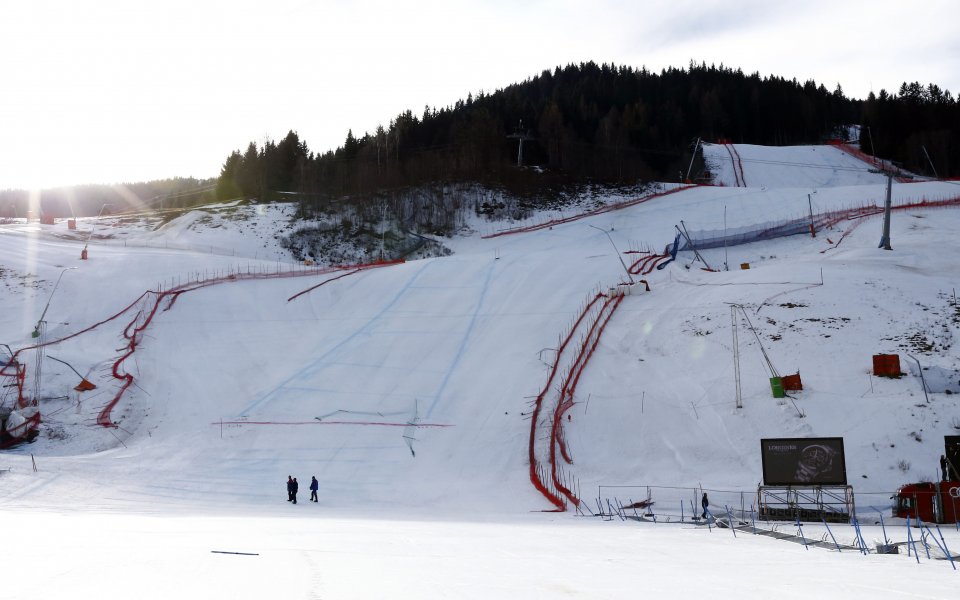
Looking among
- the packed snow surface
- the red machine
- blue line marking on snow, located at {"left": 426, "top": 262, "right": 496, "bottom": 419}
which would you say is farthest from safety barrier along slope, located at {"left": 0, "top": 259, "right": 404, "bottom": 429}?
the red machine

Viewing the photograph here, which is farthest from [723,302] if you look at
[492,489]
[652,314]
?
[492,489]

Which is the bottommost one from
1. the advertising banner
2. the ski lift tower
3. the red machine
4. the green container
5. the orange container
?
the red machine

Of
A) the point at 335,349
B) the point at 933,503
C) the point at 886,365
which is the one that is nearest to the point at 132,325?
the point at 335,349

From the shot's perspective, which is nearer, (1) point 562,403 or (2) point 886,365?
(2) point 886,365

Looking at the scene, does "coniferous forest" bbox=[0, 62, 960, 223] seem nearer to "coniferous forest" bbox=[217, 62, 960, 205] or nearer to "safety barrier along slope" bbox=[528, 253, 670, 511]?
"coniferous forest" bbox=[217, 62, 960, 205]

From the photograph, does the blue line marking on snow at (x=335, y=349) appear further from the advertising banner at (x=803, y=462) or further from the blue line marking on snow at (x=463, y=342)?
the advertising banner at (x=803, y=462)

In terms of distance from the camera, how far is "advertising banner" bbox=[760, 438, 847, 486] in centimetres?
2033

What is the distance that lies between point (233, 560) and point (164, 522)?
690 cm

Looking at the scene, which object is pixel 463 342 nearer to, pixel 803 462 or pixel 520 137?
pixel 803 462

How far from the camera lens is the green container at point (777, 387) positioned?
25.6 metres

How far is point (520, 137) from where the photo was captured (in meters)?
78.9

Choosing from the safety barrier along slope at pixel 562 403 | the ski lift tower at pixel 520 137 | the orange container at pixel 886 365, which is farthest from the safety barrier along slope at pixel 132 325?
the ski lift tower at pixel 520 137

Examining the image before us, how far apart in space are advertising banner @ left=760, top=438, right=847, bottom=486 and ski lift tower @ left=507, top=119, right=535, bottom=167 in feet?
191

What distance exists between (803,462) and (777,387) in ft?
17.9
